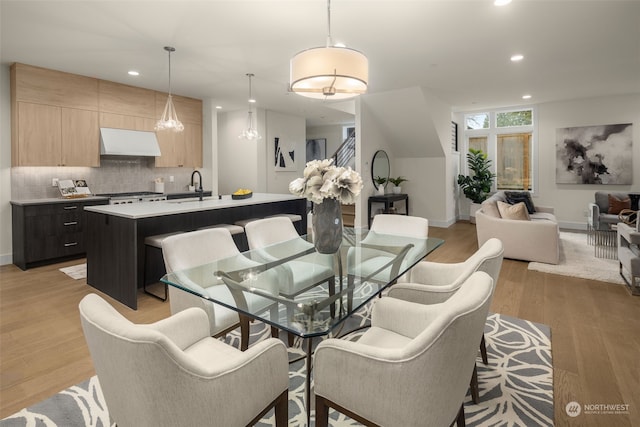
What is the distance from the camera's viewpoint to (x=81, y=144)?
506 cm

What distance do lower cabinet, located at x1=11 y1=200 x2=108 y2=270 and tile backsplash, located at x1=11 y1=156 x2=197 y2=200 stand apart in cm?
39

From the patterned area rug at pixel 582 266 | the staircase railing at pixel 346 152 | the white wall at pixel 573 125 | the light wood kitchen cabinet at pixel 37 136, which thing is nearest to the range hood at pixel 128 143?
the light wood kitchen cabinet at pixel 37 136

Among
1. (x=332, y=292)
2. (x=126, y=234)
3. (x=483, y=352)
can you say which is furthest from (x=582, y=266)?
(x=126, y=234)

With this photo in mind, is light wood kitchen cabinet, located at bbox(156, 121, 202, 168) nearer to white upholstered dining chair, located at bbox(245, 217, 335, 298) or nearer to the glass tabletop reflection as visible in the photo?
white upholstered dining chair, located at bbox(245, 217, 335, 298)

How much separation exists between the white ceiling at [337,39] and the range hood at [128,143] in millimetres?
826

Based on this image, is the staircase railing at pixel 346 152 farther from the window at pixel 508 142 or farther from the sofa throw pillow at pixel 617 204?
the sofa throw pillow at pixel 617 204

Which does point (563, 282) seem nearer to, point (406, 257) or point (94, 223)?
point (406, 257)

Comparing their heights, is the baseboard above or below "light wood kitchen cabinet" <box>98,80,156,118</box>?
below

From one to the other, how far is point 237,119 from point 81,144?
349 cm

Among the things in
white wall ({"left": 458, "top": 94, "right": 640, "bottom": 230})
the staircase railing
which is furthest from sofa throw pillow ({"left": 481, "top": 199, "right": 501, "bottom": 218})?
the staircase railing

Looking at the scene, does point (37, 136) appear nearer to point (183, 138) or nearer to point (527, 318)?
point (183, 138)

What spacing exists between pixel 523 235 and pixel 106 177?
6408 mm

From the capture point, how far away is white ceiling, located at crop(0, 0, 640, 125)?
3045mm

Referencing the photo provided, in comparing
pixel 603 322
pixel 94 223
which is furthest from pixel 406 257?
pixel 94 223
